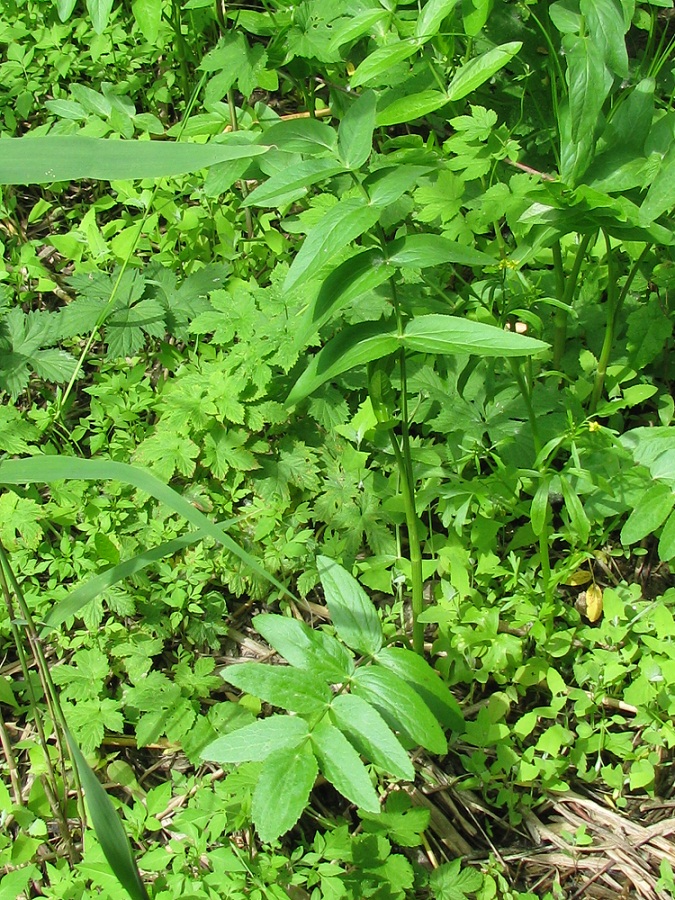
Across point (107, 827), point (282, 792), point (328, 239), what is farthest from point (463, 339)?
point (107, 827)

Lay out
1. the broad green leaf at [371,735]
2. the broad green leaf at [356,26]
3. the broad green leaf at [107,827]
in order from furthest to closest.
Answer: the broad green leaf at [356,26]
the broad green leaf at [371,735]
the broad green leaf at [107,827]

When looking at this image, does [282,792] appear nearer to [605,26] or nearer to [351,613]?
[351,613]

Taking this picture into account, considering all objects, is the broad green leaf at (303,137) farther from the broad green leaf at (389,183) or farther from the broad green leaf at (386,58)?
the broad green leaf at (386,58)

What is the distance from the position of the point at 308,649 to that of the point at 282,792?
25 cm

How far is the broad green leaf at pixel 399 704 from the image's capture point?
1.31 metres

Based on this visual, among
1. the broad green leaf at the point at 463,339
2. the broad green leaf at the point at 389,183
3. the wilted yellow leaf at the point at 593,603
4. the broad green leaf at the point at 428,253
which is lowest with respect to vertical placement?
the wilted yellow leaf at the point at 593,603

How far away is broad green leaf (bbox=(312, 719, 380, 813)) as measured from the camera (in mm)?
1178

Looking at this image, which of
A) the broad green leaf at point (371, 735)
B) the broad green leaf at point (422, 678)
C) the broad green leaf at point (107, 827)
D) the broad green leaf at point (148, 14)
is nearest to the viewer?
the broad green leaf at point (107, 827)

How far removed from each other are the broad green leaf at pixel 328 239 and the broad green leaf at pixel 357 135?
3.7 inches

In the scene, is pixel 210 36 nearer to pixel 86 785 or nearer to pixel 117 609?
pixel 117 609

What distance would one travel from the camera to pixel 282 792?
1.18 m

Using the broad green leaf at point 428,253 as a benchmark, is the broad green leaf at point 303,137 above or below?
above

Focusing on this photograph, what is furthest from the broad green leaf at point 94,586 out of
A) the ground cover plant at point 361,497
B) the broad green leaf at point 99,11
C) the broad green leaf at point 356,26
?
the broad green leaf at point 99,11

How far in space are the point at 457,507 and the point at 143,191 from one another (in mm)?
1472
